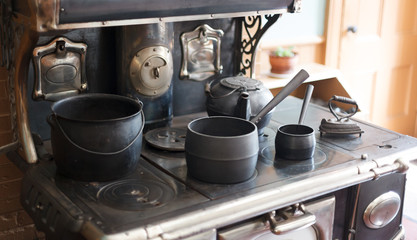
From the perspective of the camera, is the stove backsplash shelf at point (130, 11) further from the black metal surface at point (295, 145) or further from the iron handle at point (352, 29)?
the iron handle at point (352, 29)

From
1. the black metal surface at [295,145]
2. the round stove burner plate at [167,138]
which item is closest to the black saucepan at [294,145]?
the black metal surface at [295,145]

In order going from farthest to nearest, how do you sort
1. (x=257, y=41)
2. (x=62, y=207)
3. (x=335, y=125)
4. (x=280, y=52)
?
(x=280, y=52) → (x=257, y=41) → (x=335, y=125) → (x=62, y=207)

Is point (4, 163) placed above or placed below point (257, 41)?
below

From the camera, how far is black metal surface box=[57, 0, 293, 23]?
4.38ft

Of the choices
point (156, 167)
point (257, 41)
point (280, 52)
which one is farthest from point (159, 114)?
point (280, 52)

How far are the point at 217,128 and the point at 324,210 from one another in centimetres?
38

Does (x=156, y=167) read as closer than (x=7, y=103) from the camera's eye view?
Yes

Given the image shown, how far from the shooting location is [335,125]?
5.90 feet

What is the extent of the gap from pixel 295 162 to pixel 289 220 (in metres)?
0.22

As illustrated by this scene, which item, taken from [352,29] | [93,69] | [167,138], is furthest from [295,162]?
[352,29]

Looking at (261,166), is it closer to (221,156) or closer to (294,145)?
(294,145)

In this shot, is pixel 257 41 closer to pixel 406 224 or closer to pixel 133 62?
pixel 133 62

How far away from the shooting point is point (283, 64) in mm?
2627

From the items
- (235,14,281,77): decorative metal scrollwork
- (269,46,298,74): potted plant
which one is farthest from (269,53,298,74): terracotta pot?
(235,14,281,77): decorative metal scrollwork
